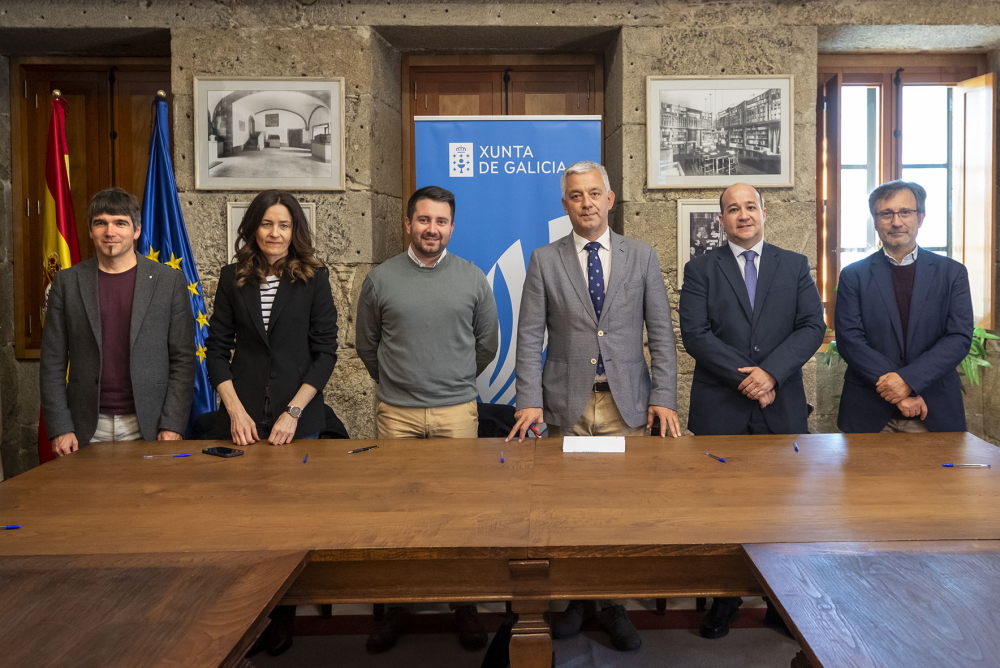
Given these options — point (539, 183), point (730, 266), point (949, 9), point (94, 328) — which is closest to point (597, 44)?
point (539, 183)

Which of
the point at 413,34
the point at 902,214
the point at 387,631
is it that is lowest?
the point at 387,631

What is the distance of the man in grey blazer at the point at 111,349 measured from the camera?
8.56ft

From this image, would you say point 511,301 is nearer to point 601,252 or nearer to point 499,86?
point 601,252

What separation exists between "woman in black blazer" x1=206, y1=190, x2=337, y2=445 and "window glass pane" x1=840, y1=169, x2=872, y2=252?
3.70 metres

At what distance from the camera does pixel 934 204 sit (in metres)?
5.03

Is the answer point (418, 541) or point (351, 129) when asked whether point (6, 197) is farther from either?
point (418, 541)

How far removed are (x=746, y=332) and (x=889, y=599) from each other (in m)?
1.65

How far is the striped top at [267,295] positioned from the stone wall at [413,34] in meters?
1.73

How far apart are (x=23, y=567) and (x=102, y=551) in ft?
0.44

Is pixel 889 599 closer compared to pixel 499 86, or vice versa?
pixel 889 599

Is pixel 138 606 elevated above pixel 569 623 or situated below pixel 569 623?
above

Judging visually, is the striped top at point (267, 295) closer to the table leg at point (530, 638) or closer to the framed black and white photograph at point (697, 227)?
the table leg at point (530, 638)

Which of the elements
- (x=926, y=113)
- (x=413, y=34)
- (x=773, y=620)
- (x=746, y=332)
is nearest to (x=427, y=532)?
(x=746, y=332)

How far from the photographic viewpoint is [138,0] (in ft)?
14.1
